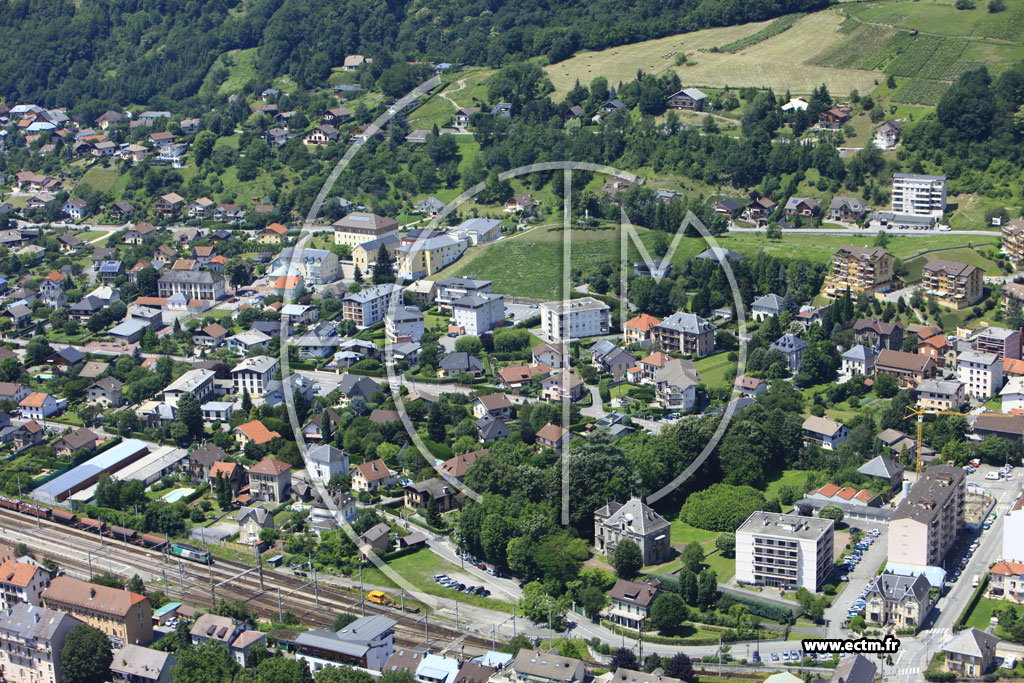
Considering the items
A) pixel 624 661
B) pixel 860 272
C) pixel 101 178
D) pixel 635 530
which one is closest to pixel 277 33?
pixel 101 178

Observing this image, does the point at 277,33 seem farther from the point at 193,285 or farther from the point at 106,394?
the point at 106,394

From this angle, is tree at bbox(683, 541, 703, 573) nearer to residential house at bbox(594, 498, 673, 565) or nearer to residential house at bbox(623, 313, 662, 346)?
residential house at bbox(594, 498, 673, 565)

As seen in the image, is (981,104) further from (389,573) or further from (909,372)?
(389,573)

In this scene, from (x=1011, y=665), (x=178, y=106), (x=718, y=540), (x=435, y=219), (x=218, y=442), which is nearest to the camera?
(x=1011, y=665)

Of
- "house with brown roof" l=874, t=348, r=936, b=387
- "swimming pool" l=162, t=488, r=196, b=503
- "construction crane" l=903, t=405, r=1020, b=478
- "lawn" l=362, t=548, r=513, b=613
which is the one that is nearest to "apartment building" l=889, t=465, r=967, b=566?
"construction crane" l=903, t=405, r=1020, b=478

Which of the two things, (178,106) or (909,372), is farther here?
(178,106)

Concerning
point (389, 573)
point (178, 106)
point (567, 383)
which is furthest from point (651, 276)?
point (178, 106)

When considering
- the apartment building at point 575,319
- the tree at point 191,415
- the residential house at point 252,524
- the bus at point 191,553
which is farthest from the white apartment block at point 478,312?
the bus at point 191,553
